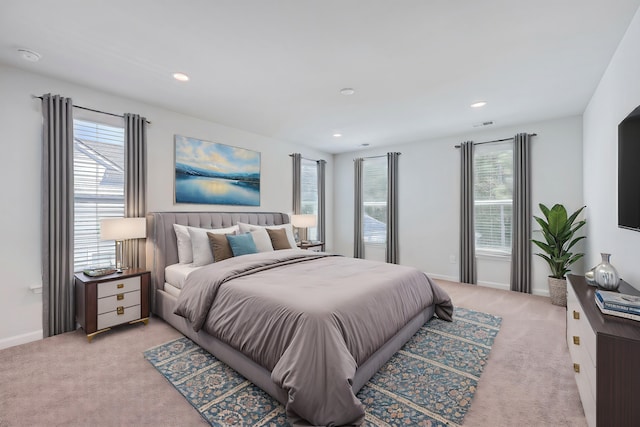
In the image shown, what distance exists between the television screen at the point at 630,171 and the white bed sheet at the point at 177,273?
11.4 ft

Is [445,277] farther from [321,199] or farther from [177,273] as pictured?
[177,273]

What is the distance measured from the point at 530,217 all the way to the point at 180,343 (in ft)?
15.7

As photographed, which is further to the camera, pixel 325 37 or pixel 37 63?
pixel 37 63

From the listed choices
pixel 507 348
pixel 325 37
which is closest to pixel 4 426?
pixel 325 37

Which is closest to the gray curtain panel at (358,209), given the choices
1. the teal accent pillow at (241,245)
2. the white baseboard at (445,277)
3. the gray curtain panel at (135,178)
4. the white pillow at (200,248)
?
the white baseboard at (445,277)

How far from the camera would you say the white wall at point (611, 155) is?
1895 millimetres

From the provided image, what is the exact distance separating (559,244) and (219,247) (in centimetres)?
428

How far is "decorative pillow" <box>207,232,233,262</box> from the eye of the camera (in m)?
3.24

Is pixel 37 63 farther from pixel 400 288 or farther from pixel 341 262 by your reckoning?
pixel 400 288

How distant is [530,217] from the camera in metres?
4.13

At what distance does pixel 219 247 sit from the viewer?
327cm

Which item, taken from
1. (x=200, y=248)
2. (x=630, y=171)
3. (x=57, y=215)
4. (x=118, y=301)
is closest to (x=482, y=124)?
(x=630, y=171)

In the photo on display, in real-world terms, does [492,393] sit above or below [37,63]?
below

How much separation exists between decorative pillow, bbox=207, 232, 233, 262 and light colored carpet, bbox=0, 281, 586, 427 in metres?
0.88
